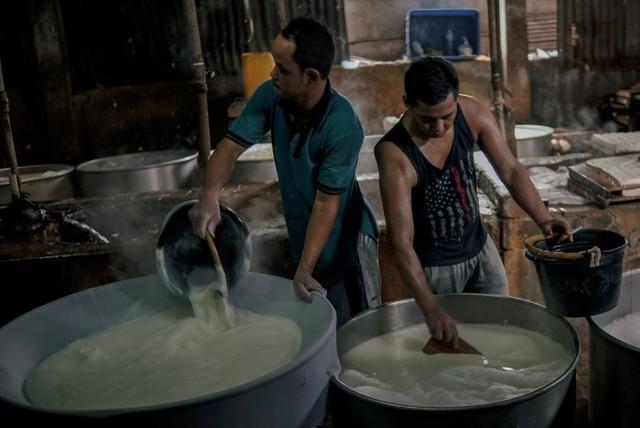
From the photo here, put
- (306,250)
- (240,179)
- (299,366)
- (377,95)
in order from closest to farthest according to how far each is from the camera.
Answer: (299,366)
(306,250)
(240,179)
(377,95)

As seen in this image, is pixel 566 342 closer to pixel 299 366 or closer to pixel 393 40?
pixel 299 366

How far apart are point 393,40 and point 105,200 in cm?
658

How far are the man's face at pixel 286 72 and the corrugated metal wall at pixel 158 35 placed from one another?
Result: 18.3ft

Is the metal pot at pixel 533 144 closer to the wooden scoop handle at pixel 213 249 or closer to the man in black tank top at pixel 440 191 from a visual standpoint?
the man in black tank top at pixel 440 191

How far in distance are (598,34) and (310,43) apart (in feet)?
24.3

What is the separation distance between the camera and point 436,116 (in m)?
2.76

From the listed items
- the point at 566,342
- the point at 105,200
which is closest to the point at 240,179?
the point at 105,200

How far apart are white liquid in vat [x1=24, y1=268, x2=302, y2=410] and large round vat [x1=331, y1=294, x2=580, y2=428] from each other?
0.30 m

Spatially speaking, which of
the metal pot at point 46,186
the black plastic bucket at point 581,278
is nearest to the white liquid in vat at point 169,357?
the black plastic bucket at point 581,278

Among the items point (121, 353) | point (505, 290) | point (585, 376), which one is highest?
point (121, 353)

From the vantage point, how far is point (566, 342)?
249cm

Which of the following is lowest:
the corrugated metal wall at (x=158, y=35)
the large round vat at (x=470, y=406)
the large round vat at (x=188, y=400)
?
the large round vat at (x=470, y=406)

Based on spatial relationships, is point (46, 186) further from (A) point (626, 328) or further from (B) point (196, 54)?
(A) point (626, 328)

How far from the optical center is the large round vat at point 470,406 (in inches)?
74.6
